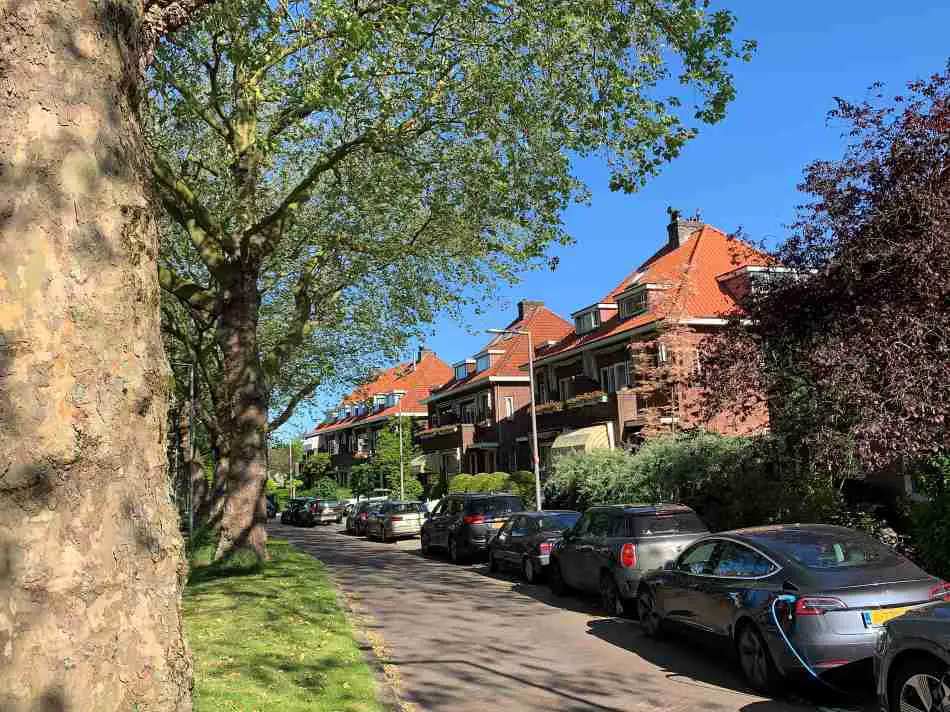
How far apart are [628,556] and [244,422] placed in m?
8.55

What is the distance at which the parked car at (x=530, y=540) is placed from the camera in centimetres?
1642

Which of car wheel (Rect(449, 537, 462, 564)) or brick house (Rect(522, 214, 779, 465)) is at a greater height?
brick house (Rect(522, 214, 779, 465))

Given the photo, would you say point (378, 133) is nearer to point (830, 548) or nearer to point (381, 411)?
point (830, 548)

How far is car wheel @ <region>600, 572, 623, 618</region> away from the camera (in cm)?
1248

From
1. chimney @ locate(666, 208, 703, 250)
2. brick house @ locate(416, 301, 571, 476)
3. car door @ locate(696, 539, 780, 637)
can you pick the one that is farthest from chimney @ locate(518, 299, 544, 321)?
car door @ locate(696, 539, 780, 637)

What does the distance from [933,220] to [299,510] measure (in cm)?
4280

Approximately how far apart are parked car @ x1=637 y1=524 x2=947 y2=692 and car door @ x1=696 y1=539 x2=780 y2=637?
0.01 metres

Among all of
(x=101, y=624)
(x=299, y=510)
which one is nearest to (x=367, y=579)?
(x=101, y=624)

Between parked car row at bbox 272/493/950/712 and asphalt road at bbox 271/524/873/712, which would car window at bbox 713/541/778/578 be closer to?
parked car row at bbox 272/493/950/712

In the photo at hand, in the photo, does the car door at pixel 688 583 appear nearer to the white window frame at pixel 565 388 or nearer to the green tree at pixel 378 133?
the green tree at pixel 378 133

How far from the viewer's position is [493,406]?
4994 cm

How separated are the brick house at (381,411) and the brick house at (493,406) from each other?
10.4 metres

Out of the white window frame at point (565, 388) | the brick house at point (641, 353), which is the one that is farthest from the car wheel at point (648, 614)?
the white window frame at point (565, 388)

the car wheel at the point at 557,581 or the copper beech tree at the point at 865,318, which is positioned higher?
the copper beech tree at the point at 865,318
